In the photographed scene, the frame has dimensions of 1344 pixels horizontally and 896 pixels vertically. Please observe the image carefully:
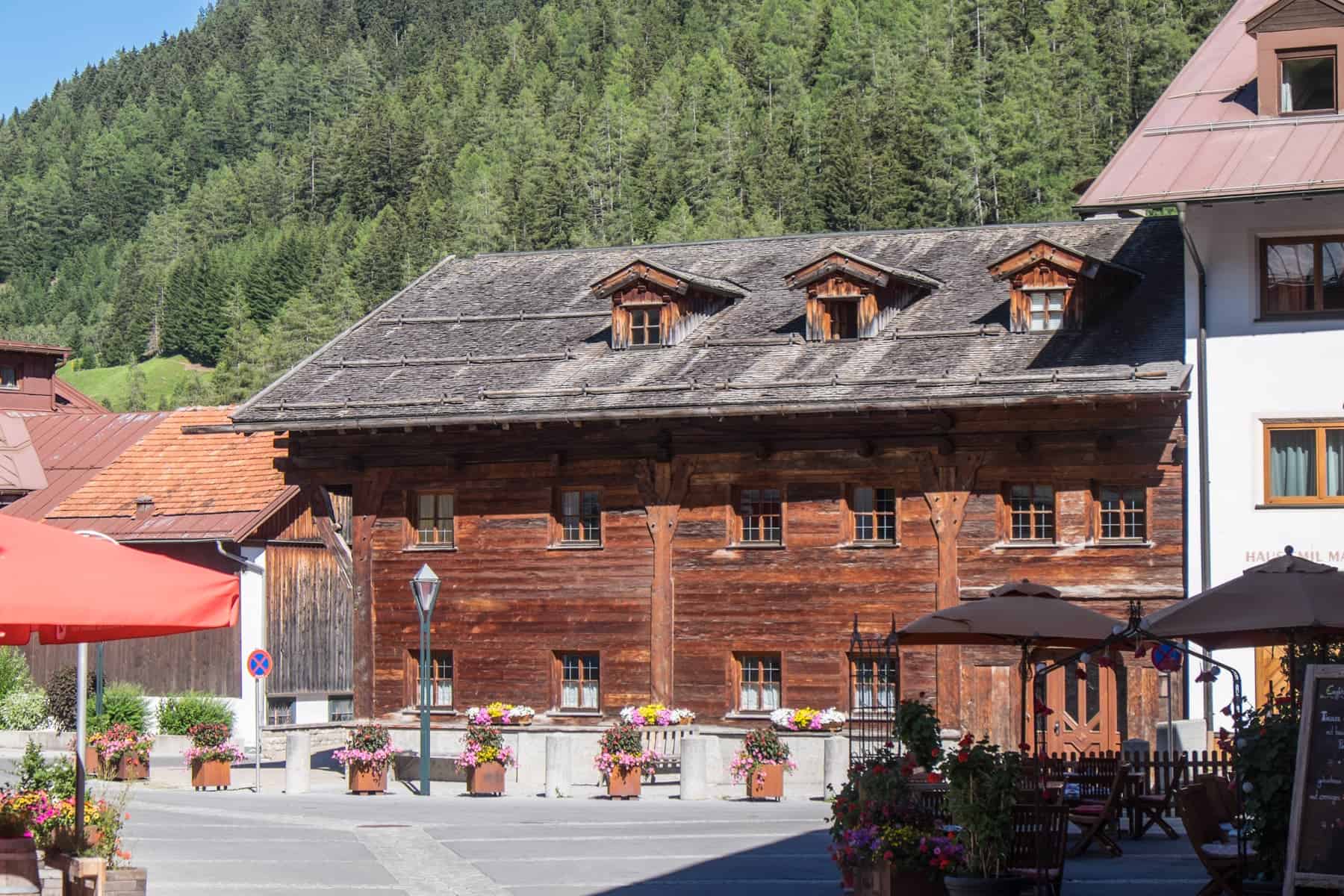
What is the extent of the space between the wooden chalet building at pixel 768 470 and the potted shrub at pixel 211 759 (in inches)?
118

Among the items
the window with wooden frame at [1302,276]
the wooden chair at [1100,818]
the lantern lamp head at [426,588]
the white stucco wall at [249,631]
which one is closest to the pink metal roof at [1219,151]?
the window with wooden frame at [1302,276]

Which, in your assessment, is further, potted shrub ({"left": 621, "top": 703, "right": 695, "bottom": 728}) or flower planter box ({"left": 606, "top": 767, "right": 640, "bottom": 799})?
potted shrub ({"left": 621, "top": 703, "right": 695, "bottom": 728})

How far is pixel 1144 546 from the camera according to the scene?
3016cm

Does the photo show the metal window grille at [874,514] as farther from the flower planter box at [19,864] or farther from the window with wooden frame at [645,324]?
the flower planter box at [19,864]

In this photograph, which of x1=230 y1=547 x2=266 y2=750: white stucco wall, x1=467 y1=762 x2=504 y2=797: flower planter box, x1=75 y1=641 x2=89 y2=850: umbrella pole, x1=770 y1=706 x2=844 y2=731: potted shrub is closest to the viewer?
x1=75 y1=641 x2=89 y2=850: umbrella pole

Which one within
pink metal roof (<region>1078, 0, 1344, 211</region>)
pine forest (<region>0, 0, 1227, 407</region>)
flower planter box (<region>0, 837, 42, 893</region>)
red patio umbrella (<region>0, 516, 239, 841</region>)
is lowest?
flower planter box (<region>0, 837, 42, 893</region>)

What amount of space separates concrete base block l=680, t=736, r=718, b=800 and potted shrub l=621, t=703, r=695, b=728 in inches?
145

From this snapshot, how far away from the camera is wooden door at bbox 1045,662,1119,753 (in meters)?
30.7

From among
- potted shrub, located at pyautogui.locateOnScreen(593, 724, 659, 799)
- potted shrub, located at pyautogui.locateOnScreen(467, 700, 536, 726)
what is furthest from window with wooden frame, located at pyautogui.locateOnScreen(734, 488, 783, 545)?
potted shrub, located at pyautogui.locateOnScreen(593, 724, 659, 799)

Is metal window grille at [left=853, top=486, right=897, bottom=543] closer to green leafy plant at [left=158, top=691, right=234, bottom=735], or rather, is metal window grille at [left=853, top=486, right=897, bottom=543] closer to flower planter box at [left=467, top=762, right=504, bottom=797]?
flower planter box at [left=467, top=762, right=504, bottom=797]

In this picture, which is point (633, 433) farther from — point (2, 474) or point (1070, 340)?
point (2, 474)

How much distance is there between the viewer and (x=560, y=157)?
145875 millimetres

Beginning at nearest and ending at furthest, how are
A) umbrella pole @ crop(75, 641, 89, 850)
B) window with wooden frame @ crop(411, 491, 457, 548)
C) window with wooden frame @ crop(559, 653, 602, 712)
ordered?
umbrella pole @ crop(75, 641, 89, 850) < window with wooden frame @ crop(559, 653, 602, 712) < window with wooden frame @ crop(411, 491, 457, 548)

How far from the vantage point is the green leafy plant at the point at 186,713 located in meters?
43.5
